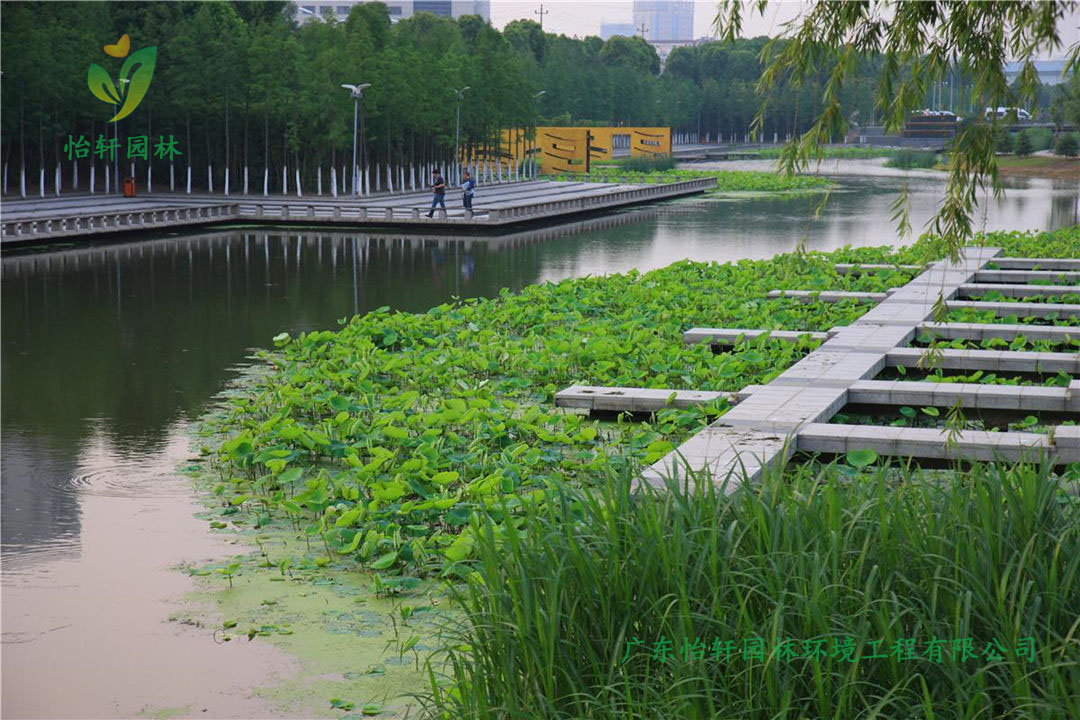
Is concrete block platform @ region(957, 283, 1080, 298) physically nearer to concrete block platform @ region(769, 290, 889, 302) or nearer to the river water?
concrete block platform @ region(769, 290, 889, 302)

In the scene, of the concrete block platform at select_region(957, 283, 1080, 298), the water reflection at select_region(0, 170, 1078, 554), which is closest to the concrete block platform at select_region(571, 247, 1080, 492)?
the concrete block platform at select_region(957, 283, 1080, 298)

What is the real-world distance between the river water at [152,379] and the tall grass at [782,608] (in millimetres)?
1166

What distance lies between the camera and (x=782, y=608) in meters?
4.08

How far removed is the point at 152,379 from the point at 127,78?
31309 mm

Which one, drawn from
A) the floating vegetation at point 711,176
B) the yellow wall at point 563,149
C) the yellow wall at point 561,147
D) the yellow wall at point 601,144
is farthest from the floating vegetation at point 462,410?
the yellow wall at point 601,144

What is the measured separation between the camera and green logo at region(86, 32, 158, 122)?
127 ft

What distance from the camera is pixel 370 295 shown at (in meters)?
18.0

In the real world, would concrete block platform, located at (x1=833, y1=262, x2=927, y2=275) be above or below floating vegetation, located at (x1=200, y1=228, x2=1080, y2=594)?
above

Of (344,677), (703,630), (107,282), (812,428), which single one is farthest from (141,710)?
(107,282)

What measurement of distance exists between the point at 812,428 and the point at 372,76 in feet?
125

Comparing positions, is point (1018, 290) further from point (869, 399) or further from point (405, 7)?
point (405, 7)

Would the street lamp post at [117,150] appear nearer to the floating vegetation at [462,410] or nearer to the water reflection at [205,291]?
the water reflection at [205,291]

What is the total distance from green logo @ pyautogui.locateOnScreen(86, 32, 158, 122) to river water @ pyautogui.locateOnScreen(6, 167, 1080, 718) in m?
11.7

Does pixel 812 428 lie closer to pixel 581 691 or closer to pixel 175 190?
Answer: pixel 581 691
